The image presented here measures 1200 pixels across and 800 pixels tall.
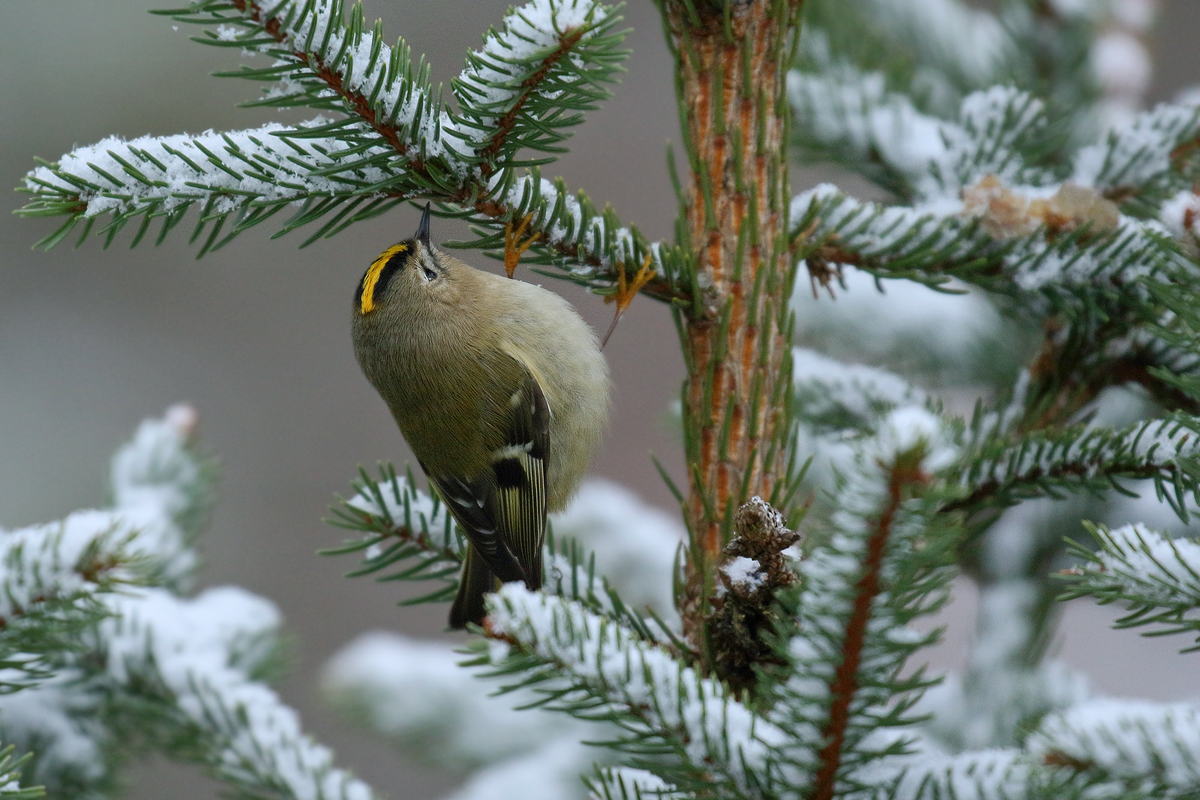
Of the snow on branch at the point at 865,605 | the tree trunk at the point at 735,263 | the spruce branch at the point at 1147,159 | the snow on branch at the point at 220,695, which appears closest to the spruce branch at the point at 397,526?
the snow on branch at the point at 220,695

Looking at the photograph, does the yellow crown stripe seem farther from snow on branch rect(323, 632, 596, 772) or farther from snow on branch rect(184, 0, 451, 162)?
snow on branch rect(184, 0, 451, 162)

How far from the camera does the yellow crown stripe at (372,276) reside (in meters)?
1.63

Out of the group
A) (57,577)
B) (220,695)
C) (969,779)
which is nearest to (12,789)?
(57,577)

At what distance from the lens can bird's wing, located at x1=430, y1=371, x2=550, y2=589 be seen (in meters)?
1.30

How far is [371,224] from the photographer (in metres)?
4.51

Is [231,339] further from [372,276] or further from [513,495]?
[513,495]

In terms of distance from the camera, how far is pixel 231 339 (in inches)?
182

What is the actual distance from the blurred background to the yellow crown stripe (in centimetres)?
209

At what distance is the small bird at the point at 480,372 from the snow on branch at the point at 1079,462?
75 centimetres

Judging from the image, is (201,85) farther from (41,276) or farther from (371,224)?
(41,276)

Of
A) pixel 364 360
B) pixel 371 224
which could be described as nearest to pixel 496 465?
pixel 364 360

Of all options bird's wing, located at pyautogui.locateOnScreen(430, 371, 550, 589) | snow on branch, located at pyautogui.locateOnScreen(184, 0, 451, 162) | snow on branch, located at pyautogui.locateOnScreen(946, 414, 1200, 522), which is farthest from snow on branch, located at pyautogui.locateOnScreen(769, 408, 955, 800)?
bird's wing, located at pyautogui.locateOnScreen(430, 371, 550, 589)

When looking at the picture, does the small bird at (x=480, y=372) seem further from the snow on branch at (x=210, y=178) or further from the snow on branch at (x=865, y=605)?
the snow on branch at (x=865, y=605)

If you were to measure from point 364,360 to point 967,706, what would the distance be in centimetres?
113
